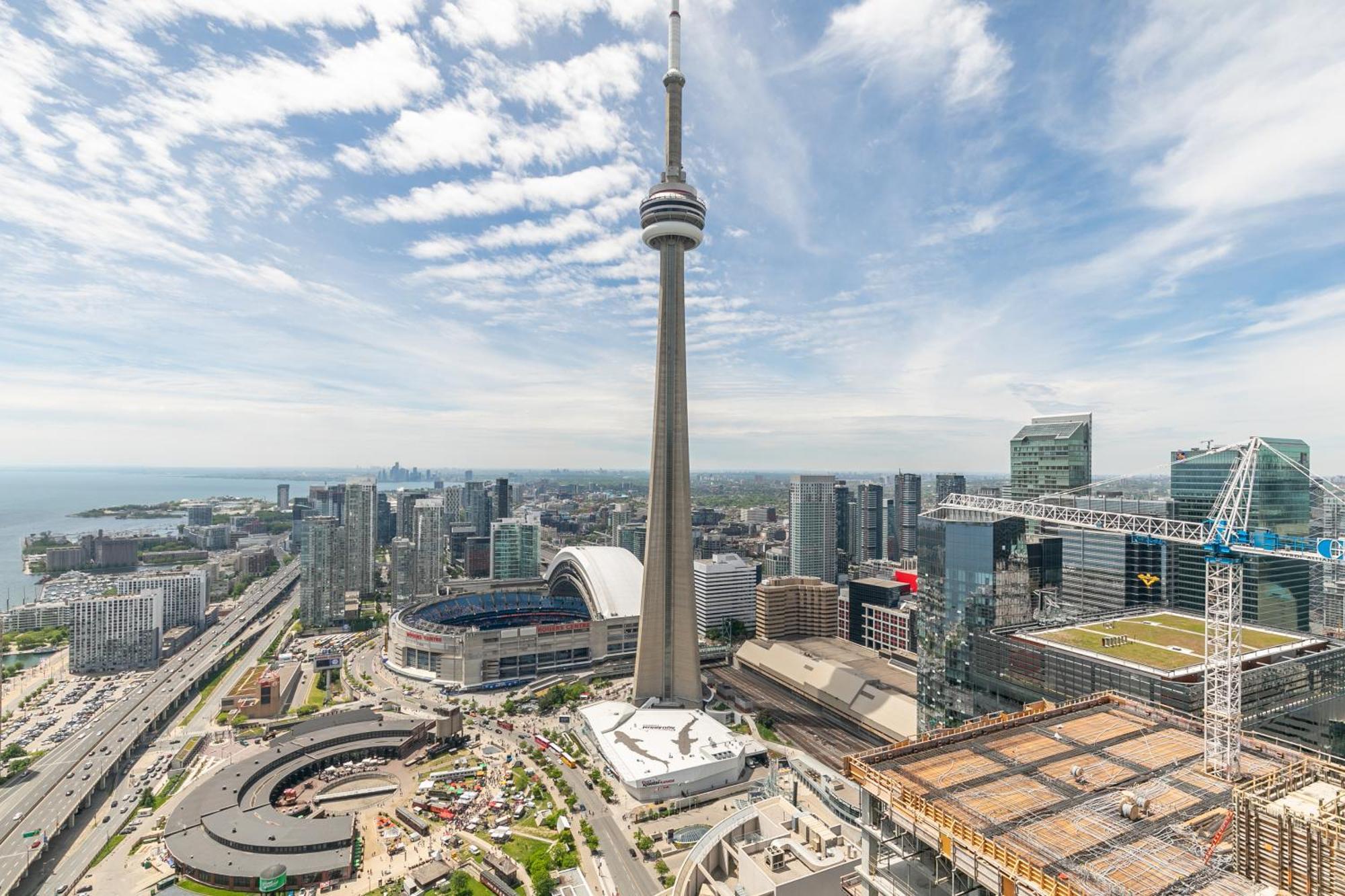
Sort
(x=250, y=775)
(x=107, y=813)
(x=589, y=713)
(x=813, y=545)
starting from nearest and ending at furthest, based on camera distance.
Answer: (x=107, y=813) < (x=250, y=775) < (x=589, y=713) < (x=813, y=545)

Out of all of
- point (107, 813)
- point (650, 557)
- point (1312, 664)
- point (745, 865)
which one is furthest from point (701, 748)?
point (107, 813)

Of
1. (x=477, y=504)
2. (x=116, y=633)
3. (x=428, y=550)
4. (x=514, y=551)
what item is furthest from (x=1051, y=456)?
(x=477, y=504)

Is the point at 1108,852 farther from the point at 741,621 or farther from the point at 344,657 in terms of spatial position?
the point at 344,657

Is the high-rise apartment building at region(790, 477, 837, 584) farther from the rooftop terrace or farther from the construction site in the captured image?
the construction site

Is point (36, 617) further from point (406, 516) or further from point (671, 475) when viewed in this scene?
point (671, 475)

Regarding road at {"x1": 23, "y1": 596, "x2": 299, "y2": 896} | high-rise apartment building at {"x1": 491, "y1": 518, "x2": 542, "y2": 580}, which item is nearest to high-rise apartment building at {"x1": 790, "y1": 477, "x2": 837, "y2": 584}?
high-rise apartment building at {"x1": 491, "y1": 518, "x2": 542, "y2": 580}

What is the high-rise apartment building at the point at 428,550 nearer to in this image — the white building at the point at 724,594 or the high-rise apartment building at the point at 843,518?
the white building at the point at 724,594

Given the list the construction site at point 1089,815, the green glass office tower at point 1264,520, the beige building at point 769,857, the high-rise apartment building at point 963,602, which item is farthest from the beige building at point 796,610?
the construction site at point 1089,815
